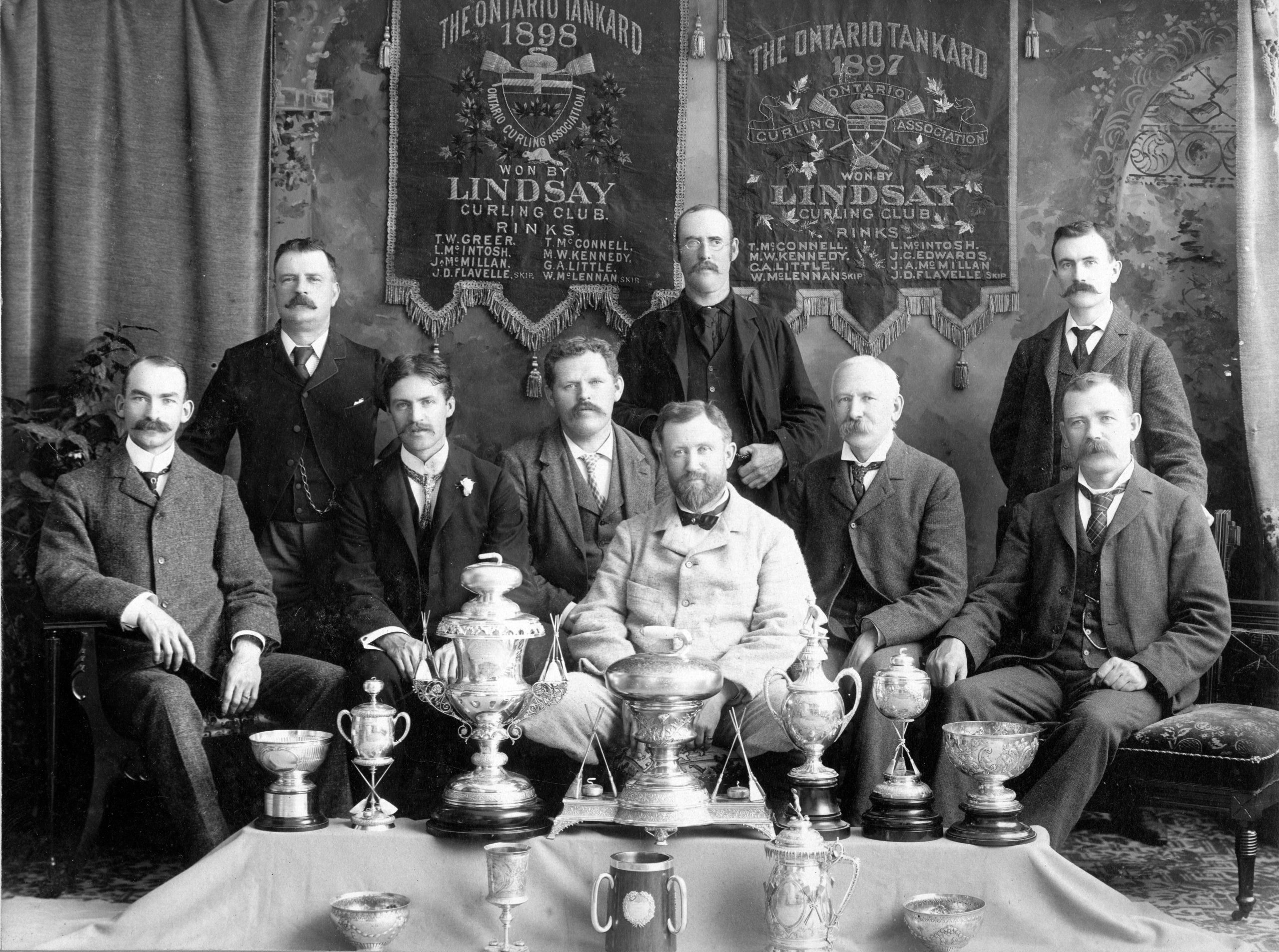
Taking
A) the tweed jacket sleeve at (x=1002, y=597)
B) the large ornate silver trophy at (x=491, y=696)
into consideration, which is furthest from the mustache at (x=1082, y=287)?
the large ornate silver trophy at (x=491, y=696)

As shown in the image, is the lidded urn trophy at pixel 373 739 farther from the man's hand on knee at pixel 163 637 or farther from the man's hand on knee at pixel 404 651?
the man's hand on knee at pixel 163 637

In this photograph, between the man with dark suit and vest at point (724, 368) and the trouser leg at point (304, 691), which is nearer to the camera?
the trouser leg at point (304, 691)

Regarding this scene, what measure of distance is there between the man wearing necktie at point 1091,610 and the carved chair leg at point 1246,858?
0.40m

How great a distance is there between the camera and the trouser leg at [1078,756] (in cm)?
428

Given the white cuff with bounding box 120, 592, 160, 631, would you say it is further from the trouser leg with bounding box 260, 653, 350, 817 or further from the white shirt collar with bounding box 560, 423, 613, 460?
the white shirt collar with bounding box 560, 423, 613, 460

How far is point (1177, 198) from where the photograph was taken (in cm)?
580

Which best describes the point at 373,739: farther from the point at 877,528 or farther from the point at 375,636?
the point at 877,528

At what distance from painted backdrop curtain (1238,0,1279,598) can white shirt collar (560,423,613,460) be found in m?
2.37

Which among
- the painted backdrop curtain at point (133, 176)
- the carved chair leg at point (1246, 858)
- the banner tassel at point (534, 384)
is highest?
the painted backdrop curtain at point (133, 176)

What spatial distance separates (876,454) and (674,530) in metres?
0.89

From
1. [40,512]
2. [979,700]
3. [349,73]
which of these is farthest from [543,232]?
[979,700]

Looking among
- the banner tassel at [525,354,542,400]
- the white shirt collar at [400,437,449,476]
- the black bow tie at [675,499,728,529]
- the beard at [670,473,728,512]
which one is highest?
the banner tassel at [525,354,542,400]

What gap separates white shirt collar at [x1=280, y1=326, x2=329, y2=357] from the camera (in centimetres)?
548

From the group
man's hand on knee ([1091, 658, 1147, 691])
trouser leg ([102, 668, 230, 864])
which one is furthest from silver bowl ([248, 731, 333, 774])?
man's hand on knee ([1091, 658, 1147, 691])
